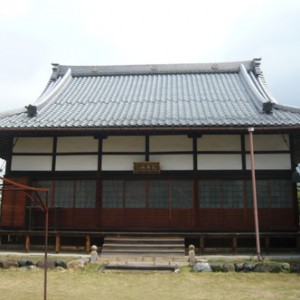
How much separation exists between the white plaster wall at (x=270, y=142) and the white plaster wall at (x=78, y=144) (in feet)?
20.5

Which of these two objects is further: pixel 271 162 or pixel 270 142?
pixel 270 142

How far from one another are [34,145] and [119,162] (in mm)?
3711

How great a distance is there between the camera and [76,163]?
1448 centimetres

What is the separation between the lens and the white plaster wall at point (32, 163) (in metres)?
14.6

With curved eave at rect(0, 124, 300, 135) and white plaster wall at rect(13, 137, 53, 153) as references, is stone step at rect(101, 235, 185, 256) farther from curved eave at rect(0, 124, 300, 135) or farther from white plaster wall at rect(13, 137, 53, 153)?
white plaster wall at rect(13, 137, 53, 153)

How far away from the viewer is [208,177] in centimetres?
1390

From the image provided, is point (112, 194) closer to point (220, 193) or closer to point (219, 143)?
point (220, 193)

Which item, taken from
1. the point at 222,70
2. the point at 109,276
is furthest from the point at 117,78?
the point at 109,276

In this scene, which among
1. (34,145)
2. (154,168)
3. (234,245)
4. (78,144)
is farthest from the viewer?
(34,145)

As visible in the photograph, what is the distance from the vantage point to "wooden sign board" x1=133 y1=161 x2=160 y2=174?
1395 cm

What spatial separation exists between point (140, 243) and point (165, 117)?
4.95 meters

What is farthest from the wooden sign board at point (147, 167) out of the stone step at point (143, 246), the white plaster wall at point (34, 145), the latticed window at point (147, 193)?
the white plaster wall at point (34, 145)

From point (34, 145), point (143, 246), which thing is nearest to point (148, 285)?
point (143, 246)

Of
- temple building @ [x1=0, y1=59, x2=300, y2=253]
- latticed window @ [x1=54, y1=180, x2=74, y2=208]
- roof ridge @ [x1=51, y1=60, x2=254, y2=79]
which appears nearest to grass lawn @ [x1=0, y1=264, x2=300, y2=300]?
temple building @ [x1=0, y1=59, x2=300, y2=253]
